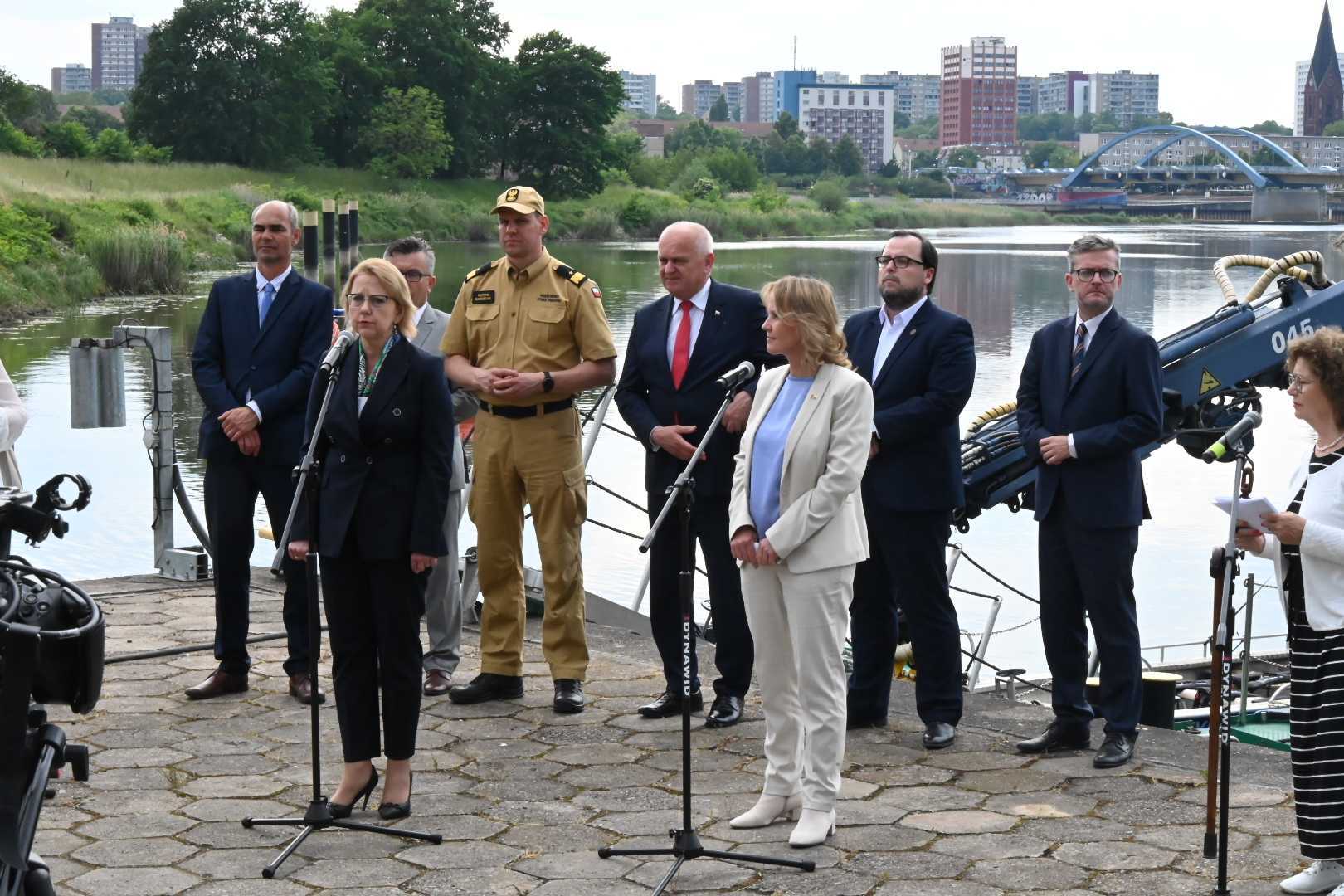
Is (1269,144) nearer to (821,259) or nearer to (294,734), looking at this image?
(821,259)

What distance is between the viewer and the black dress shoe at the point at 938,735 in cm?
554

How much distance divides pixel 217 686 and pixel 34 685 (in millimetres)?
2867

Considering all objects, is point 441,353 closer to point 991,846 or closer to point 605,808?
point 605,808

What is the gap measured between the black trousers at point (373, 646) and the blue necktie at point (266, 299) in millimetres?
1624

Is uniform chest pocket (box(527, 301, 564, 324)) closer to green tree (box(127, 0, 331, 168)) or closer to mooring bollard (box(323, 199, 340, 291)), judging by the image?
mooring bollard (box(323, 199, 340, 291))

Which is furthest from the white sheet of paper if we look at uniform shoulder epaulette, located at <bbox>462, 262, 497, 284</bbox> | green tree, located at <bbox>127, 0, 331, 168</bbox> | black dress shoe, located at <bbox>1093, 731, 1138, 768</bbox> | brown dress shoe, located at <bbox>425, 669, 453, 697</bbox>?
green tree, located at <bbox>127, 0, 331, 168</bbox>

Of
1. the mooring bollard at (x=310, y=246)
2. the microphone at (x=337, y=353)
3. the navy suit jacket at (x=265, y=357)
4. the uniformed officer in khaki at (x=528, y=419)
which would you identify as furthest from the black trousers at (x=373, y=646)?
the mooring bollard at (x=310, y=246)

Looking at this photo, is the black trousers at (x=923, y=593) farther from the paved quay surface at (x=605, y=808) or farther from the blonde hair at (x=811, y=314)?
the blonde hair at (x=811, y=314)

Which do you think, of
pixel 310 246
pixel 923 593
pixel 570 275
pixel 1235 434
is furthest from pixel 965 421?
pixel 1235 434

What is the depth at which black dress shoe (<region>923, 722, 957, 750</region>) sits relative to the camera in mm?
5539

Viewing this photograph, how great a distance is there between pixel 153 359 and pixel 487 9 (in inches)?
2532

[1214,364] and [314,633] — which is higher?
[1214,364]

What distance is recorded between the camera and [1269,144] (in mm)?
90688

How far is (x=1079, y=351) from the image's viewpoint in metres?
5.48
